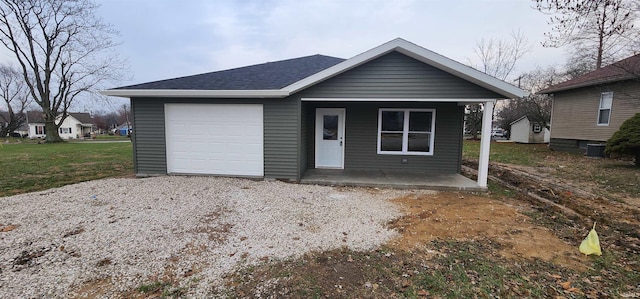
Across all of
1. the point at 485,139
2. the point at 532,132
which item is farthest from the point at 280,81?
the point at 532,132

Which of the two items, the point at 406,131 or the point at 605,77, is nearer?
the point at 406,131

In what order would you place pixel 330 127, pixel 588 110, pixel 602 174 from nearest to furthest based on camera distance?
pixel 602 174, pixel 330 127, pixel 588 110

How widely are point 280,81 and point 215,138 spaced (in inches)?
88.3

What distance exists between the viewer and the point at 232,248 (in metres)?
3.40

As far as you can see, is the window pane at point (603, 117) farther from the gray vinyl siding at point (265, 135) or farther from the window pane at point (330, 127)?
the gray vinyl siding at point (265, 135)

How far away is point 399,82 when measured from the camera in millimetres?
6414

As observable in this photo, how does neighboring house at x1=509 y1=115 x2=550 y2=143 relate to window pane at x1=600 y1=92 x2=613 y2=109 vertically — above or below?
below

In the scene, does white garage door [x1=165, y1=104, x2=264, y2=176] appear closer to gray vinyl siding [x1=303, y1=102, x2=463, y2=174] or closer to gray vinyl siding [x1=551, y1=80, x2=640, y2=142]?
gray vinyl siding [x1=303, y1=102, x2=463, y2=174]

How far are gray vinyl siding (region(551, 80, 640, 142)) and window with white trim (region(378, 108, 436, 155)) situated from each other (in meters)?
7.57

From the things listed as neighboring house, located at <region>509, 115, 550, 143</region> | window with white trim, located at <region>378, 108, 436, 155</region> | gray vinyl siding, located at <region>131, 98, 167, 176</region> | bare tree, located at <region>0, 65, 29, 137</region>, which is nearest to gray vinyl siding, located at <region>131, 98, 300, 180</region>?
gray vinyl siding, located at <region>131, 98, 167, 176</region>

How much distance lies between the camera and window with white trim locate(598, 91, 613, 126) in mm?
11656

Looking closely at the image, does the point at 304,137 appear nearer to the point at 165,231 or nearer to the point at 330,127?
the point at 330,127

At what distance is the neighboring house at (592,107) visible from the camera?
10.7 metres

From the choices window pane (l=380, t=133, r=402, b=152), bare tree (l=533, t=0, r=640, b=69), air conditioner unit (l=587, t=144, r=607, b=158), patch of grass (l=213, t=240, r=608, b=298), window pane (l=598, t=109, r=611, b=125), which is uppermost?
bare tree (l=533, t=0, r=640, b=69)
